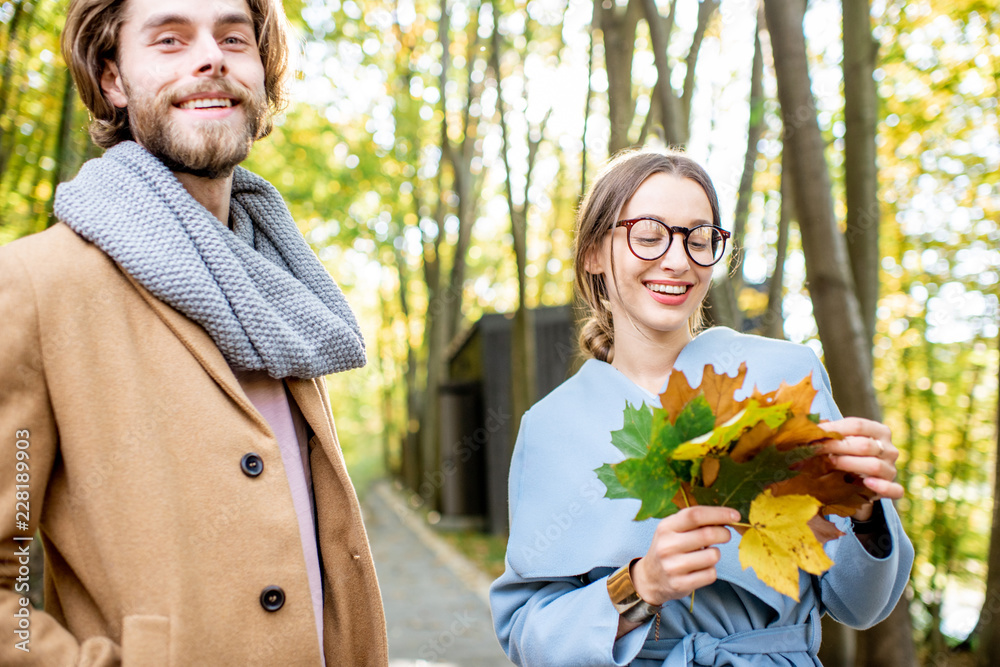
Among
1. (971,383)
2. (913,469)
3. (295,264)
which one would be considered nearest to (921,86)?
(971,383)

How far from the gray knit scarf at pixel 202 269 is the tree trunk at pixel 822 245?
2.69 metres

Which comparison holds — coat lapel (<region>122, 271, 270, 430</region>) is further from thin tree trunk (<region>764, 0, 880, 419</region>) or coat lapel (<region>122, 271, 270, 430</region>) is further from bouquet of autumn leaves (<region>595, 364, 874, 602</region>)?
thin tree trunk (<region>764, 0, 880, 419</region>)

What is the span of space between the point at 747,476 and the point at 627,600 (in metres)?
0.50

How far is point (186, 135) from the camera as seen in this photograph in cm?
177

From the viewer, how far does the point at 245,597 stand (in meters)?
1.59

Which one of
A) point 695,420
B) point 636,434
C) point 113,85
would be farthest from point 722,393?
point 113,85

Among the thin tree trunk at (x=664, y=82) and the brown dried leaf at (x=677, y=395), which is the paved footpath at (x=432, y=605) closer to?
the thin tree trunk at (x=664, y=82)

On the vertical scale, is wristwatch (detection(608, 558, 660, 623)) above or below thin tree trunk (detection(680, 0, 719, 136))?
below

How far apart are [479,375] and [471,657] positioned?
1083cm

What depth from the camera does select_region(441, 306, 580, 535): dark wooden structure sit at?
14.3 metres

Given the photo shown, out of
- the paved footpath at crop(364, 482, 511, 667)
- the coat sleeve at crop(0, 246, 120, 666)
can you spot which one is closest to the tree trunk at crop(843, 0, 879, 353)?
the paved footpath at crop(364, 482, 511, 667)

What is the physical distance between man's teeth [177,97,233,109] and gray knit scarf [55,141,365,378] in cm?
14

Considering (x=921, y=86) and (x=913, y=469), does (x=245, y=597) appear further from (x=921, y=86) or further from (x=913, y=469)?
(x=921, y=86)

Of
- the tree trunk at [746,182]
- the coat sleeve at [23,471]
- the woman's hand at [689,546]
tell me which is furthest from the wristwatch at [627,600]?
the tree trunk at [746,182]
